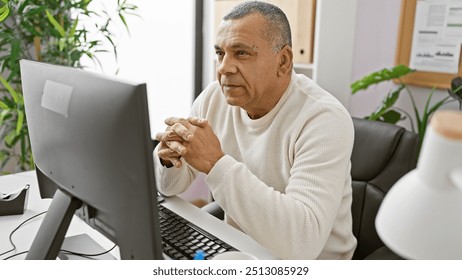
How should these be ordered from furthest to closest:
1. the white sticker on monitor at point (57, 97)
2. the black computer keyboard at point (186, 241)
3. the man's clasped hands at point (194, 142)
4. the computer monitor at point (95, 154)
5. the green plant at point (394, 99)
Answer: the green plant at point (394, 99), the man's clasped hands at point (194, 142), the black computer keyboard at point (186, 241), the white sticker on monitor at point (57, 97), the computer monitor at point (95, 154)

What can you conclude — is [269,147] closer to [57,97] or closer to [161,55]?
[57,97]

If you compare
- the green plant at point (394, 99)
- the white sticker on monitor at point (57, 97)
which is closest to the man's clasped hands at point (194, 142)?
the white sticker on monitor at point (57, 97)

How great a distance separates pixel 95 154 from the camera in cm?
72

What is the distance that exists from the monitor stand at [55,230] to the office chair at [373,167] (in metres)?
0.84

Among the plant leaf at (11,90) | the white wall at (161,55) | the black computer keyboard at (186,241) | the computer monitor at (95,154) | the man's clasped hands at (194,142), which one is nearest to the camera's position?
the computer monitor at (95,154)

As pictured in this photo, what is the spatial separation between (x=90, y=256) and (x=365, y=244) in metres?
0.81

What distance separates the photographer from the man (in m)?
1.07

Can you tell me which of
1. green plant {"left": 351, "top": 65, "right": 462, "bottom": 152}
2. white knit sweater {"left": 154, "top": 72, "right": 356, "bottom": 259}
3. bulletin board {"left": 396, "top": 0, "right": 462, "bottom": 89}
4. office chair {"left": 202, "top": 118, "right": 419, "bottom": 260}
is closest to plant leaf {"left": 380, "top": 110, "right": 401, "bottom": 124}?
green plant {"left": 351, "top": 65, "right": 462, "bottom": 152}

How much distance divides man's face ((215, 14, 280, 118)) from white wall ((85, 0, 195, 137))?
1.32 meters

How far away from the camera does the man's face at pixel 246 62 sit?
1247 mm

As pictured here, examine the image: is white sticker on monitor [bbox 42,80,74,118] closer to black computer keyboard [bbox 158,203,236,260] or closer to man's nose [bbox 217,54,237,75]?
black computer keyboard [bbox 158,203,236,260]

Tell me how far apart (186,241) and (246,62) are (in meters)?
0.54

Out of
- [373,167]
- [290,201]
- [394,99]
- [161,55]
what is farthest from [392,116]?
[161,55]

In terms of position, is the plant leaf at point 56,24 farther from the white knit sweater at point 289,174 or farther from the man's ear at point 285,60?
the man's ear at point 285,60
